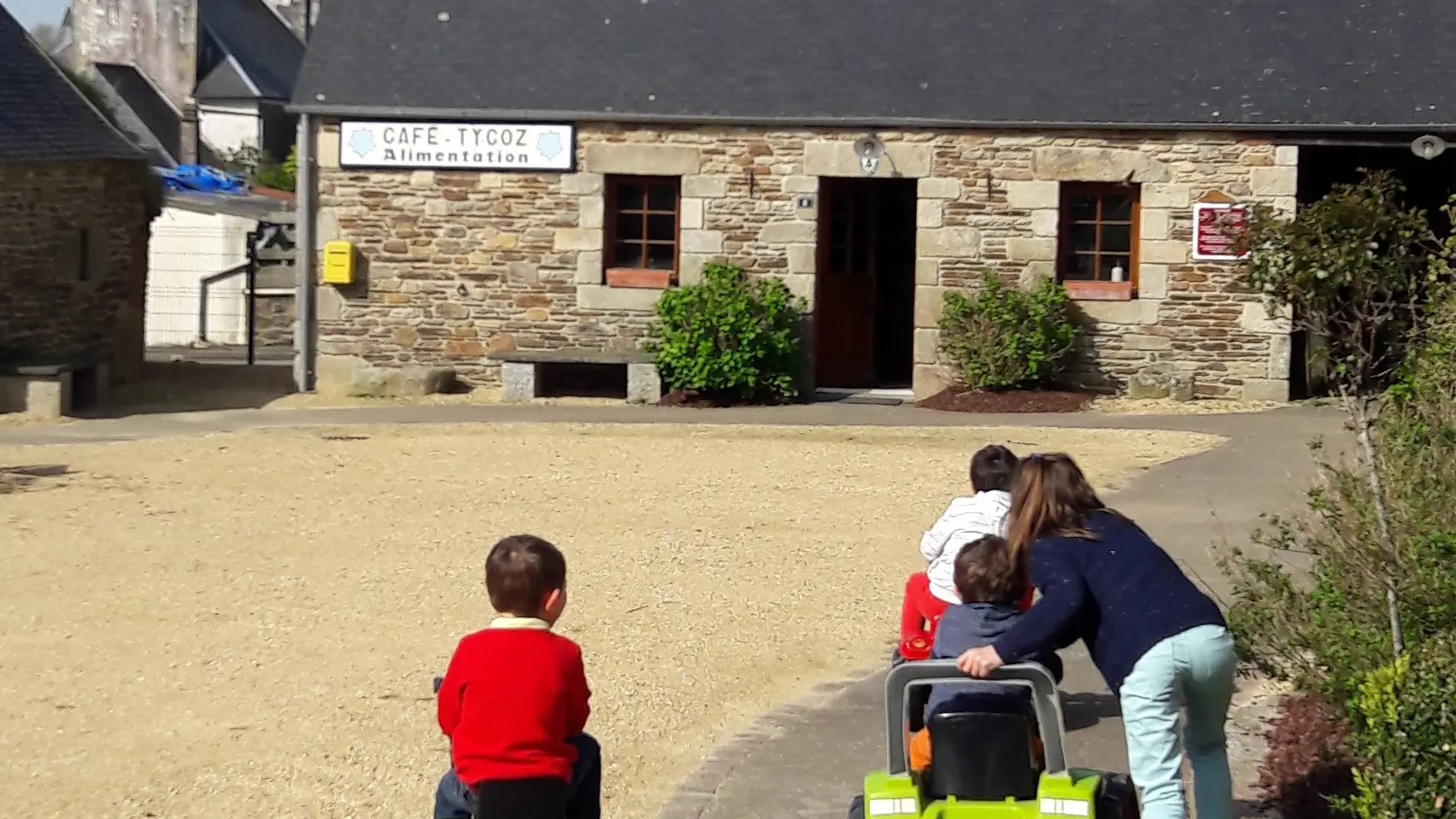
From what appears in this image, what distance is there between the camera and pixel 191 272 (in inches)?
1043

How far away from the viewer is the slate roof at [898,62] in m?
17.9

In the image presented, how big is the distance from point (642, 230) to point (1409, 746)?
14.4 metres

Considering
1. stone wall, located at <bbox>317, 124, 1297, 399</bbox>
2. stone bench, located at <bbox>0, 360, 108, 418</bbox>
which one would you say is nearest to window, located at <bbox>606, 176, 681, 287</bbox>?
stone wall, located at <bbox>317, 124, 1297, 399</bbox>

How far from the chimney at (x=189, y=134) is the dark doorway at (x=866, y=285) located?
29.6 meters

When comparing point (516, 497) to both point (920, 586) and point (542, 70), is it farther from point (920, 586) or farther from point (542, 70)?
point (542, 70)

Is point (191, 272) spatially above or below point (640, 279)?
above

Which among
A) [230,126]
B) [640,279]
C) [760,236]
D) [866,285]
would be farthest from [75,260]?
[230,126]

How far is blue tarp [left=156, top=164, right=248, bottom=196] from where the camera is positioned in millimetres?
36553

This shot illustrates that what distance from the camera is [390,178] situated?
18578 mm

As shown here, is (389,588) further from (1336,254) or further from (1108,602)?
(1336,254)

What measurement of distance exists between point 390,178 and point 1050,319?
6335 mm

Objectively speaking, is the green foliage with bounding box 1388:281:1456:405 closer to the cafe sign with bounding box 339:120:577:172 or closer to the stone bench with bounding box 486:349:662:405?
the stone bench with bounding box 486:349:662:405

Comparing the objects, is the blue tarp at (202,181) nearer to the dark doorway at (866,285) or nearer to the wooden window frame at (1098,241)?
the dark doorway at (866,285)

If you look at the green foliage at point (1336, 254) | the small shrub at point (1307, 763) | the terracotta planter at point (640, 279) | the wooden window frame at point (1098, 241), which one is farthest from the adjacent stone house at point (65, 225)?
the small shrub at point (1307, 763)
